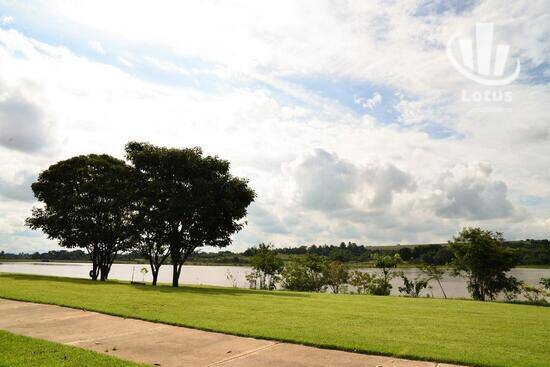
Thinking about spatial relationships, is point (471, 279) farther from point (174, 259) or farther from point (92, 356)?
point (92, 356)

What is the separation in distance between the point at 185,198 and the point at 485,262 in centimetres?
2380

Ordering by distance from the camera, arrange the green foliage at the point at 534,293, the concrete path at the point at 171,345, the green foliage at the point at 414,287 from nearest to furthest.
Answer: the concrete path at the point at 171,345 < the green foliage at the point at 534,293 < the green foliage at the point at 414,287

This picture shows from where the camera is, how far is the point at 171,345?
28.8 ft

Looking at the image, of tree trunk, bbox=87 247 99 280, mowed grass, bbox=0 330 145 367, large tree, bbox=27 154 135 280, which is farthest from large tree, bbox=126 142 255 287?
mowed grass, bbox=0 330 145 367

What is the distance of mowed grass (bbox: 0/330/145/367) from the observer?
687 centimetres

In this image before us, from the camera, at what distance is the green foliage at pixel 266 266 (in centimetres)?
4325

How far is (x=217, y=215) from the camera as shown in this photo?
3247cm

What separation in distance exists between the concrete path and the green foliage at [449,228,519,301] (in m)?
27.8

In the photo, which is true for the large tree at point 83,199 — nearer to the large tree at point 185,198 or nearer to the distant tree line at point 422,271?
the large tree at point 185,198

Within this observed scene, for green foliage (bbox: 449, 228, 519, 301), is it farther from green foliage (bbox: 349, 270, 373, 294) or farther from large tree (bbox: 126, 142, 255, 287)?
large tree (bbox: 126, 142, 255, 287)

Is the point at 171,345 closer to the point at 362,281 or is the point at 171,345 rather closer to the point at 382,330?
the point at 382,330

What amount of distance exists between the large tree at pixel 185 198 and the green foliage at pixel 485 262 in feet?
58.4

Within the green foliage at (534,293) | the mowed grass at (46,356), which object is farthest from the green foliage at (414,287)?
the mowed grass at (46,356)

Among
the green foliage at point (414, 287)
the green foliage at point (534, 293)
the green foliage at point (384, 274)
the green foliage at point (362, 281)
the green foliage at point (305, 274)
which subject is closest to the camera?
the green foliage at point (534, 293)
